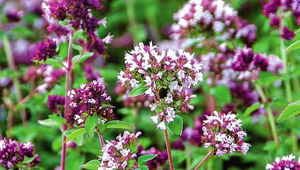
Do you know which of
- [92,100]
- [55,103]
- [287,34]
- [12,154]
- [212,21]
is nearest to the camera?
[92,100]

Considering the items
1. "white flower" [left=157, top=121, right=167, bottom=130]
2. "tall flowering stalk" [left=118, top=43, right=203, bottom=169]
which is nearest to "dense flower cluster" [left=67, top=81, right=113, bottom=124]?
"tall flowering stalk" [left=118, top=43, right=203, bottom=169]

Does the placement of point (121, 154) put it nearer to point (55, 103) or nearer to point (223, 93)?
point (55, 103)

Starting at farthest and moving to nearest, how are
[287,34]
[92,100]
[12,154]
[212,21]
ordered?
1. [212,21]
2. [287,34]
3. [12,154]
4. [92,100]

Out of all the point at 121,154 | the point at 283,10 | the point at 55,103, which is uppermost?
→ the point at 283,10

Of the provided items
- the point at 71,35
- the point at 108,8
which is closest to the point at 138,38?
the point at 108,8

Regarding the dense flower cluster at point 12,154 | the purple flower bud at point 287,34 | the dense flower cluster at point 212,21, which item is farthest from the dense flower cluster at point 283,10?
the dense flower cluster at point 12,154

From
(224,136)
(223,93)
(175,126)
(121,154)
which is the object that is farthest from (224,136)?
(223,93)

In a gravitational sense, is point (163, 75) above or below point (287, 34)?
below

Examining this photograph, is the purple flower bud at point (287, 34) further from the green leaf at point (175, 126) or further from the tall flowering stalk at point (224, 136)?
the green leaf at point (175, 126)
